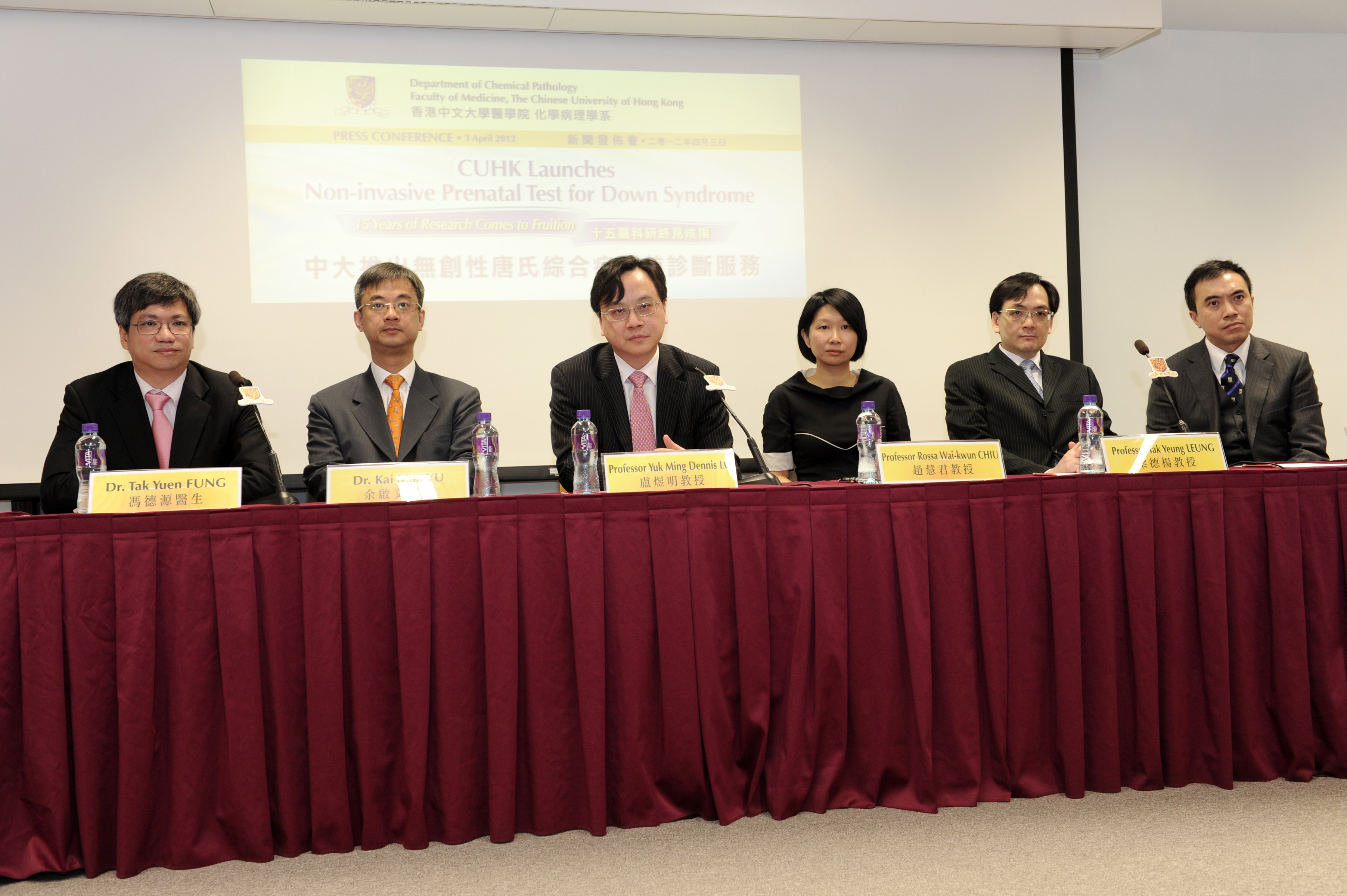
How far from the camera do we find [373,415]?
2.46 meters

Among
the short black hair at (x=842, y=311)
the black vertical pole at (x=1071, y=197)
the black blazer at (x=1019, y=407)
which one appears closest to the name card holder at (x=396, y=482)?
the short black hair at (x=842, y=311)

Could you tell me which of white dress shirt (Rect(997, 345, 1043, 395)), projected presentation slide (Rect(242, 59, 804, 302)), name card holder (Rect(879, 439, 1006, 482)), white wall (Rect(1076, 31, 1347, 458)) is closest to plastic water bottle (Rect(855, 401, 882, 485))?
name card holder (Rect(879, 439, 1006, 482))

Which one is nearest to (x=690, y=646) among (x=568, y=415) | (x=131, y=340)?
(x=568, y=415)

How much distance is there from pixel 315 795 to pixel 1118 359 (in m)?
4.01

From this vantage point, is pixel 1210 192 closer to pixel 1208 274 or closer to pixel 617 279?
pixel 1208 274

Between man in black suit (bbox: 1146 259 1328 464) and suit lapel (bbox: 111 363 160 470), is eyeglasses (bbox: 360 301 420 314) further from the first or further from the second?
man in black suit (bbox: 1146 259 1328 464)

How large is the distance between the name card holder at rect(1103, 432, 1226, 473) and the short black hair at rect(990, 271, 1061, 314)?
88 centimetres

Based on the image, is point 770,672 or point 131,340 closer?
point 770,672

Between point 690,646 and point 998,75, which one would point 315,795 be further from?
point 998,75

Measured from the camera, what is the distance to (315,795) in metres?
1.61

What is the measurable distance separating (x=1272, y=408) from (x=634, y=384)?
1.89 m

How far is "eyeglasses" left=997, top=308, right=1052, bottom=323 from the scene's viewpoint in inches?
108

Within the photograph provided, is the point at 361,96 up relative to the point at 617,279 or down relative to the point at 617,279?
up

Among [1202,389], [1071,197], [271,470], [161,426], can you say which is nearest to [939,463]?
[1202,389]
